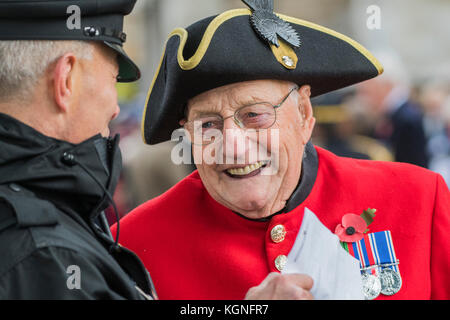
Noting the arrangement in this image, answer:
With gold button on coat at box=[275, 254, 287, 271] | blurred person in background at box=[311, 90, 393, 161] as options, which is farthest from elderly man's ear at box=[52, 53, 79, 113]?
blurred person in background at box=[311, 90, 393, 161]

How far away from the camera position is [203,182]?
3186 mm

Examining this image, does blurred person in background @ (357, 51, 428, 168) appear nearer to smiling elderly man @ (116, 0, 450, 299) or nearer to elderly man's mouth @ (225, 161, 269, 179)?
smiling elderly man @ (116, 0, 450, 299)

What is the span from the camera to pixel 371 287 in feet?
9.38

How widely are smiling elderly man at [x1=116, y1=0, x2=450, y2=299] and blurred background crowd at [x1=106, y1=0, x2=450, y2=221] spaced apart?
0.59 meters

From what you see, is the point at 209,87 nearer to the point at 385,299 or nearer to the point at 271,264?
the point at 271,264

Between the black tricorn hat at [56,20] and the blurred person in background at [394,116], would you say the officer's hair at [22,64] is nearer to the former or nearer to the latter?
the black tricorn hat at [56,20]

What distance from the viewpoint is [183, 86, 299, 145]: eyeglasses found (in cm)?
300

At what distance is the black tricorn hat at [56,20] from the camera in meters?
2.30

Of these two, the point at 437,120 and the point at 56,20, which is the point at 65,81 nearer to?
the point at 56,20

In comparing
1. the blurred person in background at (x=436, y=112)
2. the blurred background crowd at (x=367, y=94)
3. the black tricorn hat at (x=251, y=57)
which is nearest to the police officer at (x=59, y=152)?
the black tricorn hat at (x=251, y=57)

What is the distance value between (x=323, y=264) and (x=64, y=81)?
45.2 inches

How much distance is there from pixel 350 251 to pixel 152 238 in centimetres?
94

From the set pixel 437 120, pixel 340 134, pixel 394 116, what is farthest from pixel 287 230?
pixel 437 120
